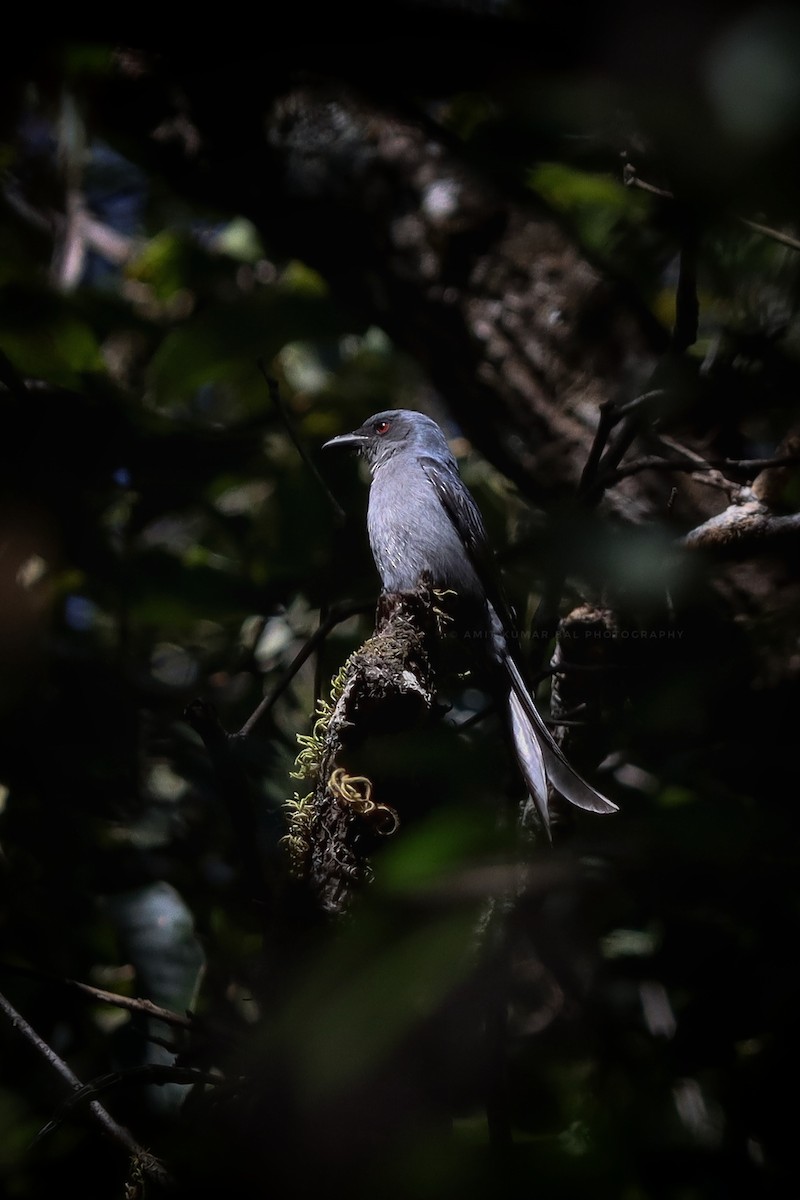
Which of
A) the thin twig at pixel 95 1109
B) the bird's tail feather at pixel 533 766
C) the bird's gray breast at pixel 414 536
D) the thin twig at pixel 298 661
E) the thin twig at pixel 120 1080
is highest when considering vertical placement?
the thin twig at pixel 298 661

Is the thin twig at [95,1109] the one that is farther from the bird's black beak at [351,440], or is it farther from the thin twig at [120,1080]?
the bird's black beak at [351,440]

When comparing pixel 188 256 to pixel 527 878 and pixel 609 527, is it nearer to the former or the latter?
pixel 609 527

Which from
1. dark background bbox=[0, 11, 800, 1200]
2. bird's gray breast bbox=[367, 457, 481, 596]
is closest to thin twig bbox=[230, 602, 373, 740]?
dark background bbox=[0, 11, 800, 1200]

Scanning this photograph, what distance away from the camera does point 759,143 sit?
799 mm

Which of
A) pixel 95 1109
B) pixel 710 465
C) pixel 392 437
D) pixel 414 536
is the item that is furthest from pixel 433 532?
pixel 95 1109

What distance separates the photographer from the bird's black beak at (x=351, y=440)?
15.1ft

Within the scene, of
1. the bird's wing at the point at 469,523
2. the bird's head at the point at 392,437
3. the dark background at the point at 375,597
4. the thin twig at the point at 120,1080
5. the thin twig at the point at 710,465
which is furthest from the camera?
the bird's head at the point at 392,437

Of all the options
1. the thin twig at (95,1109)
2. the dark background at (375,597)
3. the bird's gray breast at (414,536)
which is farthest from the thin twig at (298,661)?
the thin twig at (95,1109)

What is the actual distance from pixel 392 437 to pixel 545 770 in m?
2.58

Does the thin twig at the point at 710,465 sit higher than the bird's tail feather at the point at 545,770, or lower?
higher

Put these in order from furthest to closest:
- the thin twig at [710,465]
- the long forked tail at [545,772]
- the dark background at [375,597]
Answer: the long forked tail at [545,772]
the thin twig at [710,465]
the dark background at [375,597]

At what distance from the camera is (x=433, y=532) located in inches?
172

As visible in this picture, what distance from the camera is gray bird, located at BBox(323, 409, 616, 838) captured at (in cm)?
358

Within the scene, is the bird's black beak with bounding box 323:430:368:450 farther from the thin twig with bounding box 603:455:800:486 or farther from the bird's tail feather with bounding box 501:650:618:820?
the thin twig with bounding box 603:455:800:486
